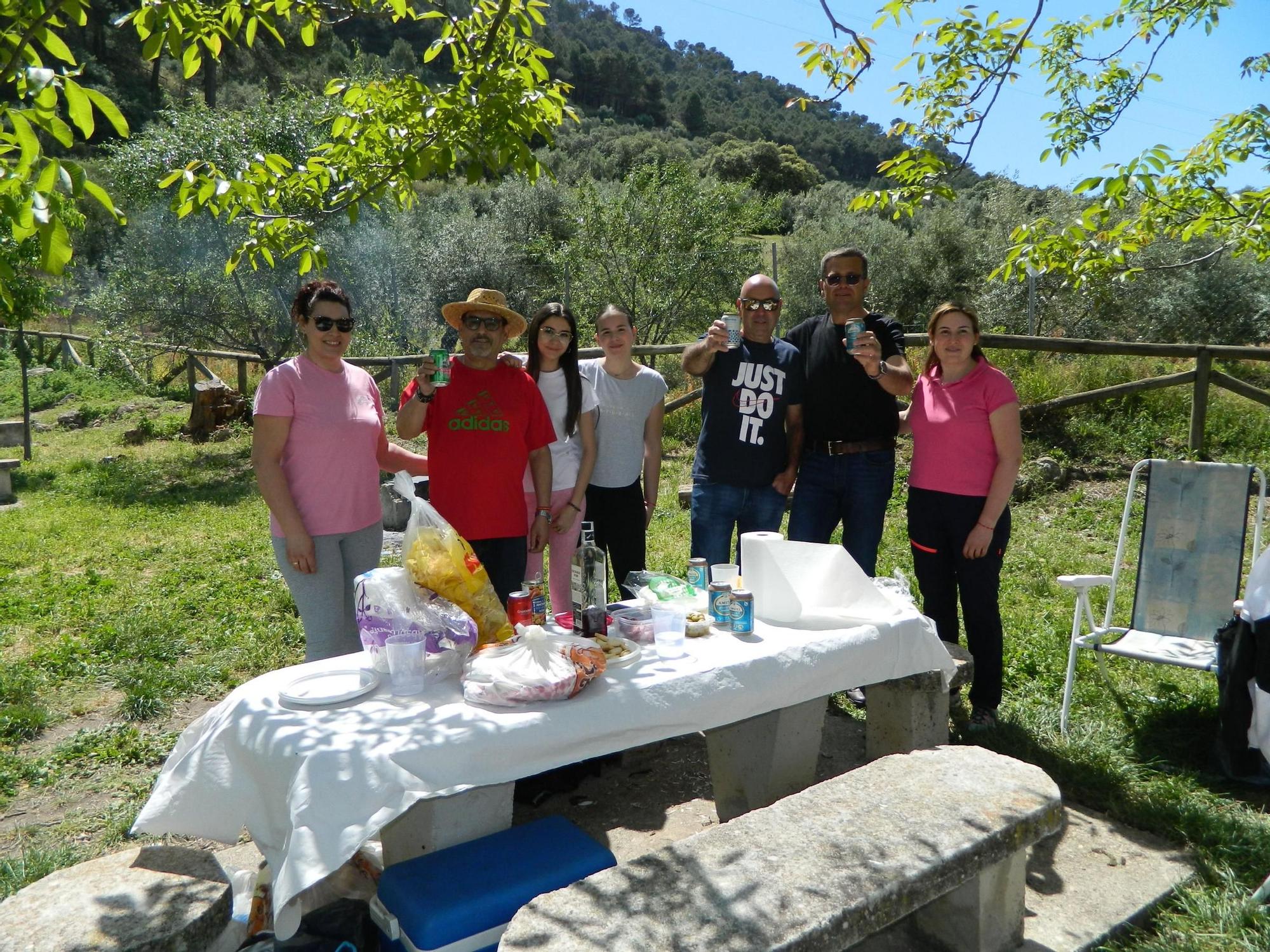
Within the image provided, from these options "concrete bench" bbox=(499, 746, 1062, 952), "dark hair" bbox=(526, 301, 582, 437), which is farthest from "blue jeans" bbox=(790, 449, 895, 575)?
"concrete bench" bbox=(499, 746, 1062, 952)

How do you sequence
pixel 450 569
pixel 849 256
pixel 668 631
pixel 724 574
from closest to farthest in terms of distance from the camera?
pixel 450 569 → pixel 668 631 → pixel 724 574 → pixel 849 256

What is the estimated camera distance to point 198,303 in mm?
10789

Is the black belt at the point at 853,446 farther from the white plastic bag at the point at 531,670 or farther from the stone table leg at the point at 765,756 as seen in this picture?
the white plastic bag at the point at 531,670

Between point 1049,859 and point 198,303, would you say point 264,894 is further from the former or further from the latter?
point 198,303

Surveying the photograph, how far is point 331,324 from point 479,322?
1.75ft

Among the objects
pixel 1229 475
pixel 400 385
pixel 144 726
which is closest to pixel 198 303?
pixel 400 385

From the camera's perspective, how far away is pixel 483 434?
10.8ft

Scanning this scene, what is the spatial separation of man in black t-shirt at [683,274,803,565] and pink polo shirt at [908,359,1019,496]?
567 millimetres

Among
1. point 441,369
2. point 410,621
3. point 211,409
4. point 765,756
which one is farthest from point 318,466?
point 211,409

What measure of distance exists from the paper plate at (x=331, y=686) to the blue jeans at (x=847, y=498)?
196cm

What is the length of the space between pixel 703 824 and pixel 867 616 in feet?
3.15

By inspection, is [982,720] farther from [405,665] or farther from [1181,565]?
[405,665]

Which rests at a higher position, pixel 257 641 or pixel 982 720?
pixel 982 720

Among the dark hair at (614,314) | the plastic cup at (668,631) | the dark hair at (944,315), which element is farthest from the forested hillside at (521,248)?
the plastic cup at (668,631)
